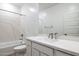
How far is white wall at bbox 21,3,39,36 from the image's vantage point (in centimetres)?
215

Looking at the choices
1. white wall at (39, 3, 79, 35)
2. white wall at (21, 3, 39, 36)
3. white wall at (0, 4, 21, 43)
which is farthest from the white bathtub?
white wall at (0, 4, 21, 43)

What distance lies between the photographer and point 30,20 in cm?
232

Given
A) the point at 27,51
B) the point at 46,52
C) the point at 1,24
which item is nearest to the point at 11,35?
the point at 1,24

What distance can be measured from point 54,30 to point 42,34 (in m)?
0.50

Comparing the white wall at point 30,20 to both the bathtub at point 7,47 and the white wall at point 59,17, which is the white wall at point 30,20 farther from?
the bathtub at point 7,47

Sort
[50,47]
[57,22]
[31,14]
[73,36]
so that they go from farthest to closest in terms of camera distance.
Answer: [31,14], [57,22], [73,36], [50,47]

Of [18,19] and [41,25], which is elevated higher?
[18,19]

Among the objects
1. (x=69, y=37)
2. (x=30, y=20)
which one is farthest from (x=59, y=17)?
(x=30, y=20)

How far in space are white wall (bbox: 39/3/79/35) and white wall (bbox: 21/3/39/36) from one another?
31cm

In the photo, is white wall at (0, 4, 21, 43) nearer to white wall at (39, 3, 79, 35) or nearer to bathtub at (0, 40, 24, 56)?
bathtub at (0, 40, 24, 56)

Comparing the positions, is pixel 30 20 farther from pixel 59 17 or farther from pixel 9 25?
pixel 59 17

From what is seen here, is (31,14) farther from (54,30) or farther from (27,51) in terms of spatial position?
(27,51)

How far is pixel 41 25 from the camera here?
2168 mm

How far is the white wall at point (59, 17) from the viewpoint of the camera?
1.41 m
